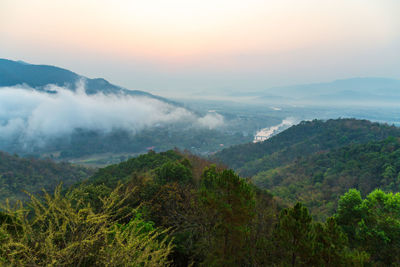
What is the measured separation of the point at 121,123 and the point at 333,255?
184829mm

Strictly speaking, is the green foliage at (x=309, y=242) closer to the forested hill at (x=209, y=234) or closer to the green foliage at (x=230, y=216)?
the forested hill at (x=209, y=234)

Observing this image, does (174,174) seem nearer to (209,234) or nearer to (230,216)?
(209,234)

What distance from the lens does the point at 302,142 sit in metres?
68.7

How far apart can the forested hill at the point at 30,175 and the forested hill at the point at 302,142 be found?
46637 millimetres

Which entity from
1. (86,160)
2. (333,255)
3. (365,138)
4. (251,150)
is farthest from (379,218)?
(86,160)

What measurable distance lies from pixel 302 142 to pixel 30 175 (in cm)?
7915

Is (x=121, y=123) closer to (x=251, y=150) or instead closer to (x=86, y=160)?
(x=86, y=160)

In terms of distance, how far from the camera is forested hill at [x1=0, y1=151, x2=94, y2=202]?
177 ft

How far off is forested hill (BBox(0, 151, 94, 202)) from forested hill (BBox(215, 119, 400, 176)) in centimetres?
4664

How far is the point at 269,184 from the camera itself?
47188 mm

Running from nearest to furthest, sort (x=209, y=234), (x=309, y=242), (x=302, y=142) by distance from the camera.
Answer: (x=309, y=242) → (x=209, y=234) → (x=302, y=142)

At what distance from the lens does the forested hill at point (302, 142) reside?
5909 cm

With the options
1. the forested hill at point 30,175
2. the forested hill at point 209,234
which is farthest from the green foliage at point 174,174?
the forested hill at point 30,175

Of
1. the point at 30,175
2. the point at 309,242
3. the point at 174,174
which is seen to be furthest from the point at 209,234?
the point at 30,175
